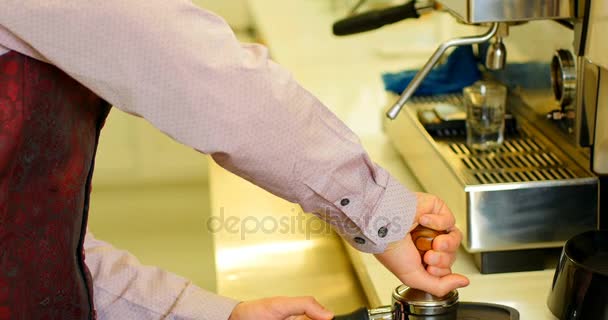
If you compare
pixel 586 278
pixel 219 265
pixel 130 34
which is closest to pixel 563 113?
pixel 586 278

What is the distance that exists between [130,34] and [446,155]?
1.87 feet

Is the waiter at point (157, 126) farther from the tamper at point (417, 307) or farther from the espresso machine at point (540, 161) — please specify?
the espresso machine at point (540, 161)

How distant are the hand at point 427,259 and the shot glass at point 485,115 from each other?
1.14ft

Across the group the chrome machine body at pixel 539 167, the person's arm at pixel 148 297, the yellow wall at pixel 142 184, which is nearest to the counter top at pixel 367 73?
the chrome machine body at pixel 539 167

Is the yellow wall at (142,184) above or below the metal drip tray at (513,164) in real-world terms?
below

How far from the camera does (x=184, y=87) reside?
2.29ft

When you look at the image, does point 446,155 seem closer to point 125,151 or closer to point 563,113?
point 563,113

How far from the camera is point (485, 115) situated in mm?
1230

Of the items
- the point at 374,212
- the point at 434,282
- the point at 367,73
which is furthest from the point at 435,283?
the point at 367,73

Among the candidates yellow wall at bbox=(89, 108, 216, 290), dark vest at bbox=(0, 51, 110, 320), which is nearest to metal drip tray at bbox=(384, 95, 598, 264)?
dark vest at bbox=(0, 51, 110, 320)

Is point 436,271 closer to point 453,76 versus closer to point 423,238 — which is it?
point 423,238

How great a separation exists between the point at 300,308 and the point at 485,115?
439 millimetres

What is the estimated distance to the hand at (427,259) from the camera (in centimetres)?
85

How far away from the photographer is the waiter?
69 centimetres
